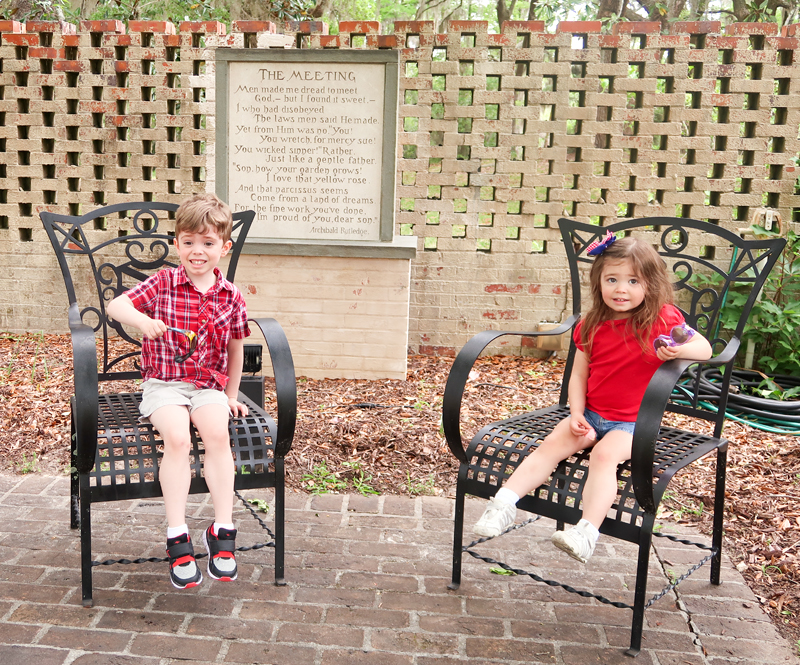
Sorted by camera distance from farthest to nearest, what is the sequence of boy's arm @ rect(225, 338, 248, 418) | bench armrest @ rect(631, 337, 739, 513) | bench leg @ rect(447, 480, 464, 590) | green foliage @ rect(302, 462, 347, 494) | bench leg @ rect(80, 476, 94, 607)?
green foliage @ rect(302, 462, 347, 494), boy's arm @ rect(225, 338, 248, 418), bench leg @ rect(447, 480, 464, 590), bench leg @ rect(80, 476, 94, 607), bench armrest @ rect(631, 337, 739, 513)

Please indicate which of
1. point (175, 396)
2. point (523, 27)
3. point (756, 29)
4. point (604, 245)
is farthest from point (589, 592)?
point (756, 29)

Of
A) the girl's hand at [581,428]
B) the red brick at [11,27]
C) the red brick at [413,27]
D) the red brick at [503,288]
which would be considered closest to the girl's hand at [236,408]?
the girl's hand at [581,428]

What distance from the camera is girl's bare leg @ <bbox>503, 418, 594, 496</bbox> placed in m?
2.13

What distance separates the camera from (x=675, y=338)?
2135 millimetres

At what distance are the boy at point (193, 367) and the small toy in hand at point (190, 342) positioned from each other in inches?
0.6

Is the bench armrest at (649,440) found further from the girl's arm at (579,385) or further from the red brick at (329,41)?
the red brick at (329,41)

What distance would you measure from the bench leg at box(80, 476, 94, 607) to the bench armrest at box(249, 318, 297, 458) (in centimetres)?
54

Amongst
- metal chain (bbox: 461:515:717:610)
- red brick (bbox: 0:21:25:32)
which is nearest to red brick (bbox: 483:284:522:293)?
metal chain (bbox: 461:515:717:610)

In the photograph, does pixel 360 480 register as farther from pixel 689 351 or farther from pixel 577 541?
pixel 689 351

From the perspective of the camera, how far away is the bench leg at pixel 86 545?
2051mm

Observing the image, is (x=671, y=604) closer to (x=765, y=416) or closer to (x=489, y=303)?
(x=765, y=416)

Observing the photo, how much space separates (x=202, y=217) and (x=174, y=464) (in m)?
0.76

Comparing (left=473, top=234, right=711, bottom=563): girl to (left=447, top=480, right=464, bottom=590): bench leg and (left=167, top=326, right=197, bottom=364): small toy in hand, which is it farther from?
(left=167, top=326, right=197, bottom=364): small toy in hand

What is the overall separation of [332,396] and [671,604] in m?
2.47
